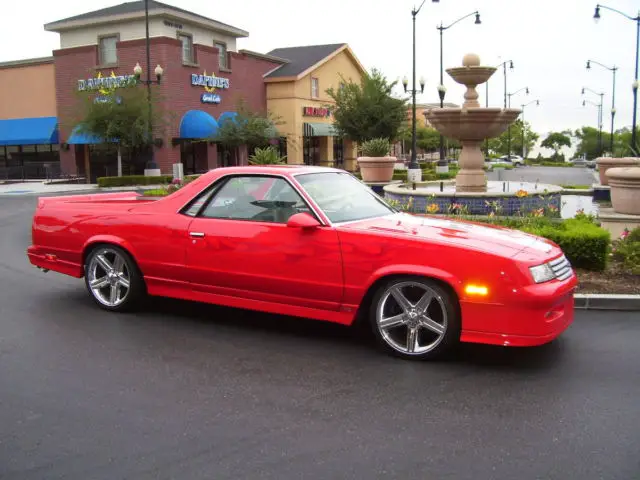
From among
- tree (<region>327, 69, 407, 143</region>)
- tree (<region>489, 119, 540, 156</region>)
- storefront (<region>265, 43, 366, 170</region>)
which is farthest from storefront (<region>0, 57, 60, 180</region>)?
tree (<region>489, 119, 540, 156</region>)

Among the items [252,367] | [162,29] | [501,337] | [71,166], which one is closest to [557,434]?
[501,337]

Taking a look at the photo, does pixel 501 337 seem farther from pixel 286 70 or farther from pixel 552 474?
pixel 286 70

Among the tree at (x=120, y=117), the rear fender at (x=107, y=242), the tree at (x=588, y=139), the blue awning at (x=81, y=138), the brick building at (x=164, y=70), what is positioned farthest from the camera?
the tree at (x=588, y=139)

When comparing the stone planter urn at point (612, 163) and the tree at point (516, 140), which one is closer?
the stone planter urn at point (612, 163)

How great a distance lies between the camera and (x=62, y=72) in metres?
40.6

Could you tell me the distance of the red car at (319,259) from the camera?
524 centimetres

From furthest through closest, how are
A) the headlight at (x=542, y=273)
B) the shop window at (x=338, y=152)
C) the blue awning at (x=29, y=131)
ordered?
the shop window at (x=338, y=152) < the blue awning at (x=29, y=131) < the headlight at (x=542, y=273)

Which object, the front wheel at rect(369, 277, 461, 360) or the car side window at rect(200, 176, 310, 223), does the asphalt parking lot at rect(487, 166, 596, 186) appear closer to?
the car side window at rect(200, 176, 310, 223)

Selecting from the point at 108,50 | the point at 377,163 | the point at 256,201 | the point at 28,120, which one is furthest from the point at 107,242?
the point at 28,120

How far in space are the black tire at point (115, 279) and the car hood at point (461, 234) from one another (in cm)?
243

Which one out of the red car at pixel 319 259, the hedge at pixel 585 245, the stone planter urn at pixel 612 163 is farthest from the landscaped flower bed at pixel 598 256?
the stone planter urn at pixel 612 163

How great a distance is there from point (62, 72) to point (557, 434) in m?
41.8

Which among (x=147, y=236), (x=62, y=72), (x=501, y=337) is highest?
(x=62, y=72)

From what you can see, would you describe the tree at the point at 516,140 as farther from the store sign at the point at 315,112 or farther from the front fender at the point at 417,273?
the front fender at the point at 417,273
